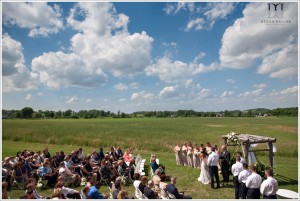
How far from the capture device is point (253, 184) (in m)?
8.91

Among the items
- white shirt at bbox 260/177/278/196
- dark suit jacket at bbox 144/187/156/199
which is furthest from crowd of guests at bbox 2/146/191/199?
white shirt at bbox 260/177/278/196

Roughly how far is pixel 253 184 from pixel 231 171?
357cm

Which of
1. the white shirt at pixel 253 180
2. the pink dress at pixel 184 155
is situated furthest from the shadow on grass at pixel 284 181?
the pink dress at pixel 184 155

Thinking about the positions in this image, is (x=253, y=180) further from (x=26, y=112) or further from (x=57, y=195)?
(x=26, y=112)

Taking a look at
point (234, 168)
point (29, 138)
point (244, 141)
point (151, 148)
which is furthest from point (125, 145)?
point (234, 168)

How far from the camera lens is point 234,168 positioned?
10.3 metres

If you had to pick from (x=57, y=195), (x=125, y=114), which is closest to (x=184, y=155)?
(x=57, y=195)

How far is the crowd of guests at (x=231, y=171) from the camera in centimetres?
→ 847

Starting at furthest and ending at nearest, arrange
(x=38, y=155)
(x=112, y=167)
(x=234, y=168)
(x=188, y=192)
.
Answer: (x=38, y=155) → (x=112, y=167) → (x=188, y=192) → (x=234, y=168)

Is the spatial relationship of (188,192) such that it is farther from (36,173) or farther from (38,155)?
(38,155)

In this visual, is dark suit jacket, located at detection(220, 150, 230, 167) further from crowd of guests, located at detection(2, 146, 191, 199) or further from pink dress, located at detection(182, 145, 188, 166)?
pink dress, located at detection(182, 145, 188, 166)

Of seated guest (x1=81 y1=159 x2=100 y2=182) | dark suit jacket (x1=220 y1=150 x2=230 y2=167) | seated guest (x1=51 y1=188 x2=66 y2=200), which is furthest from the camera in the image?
seated guest (x1=81 y1=159 x2=100 y2=182)

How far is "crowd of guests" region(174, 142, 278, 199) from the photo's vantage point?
8469 millimetres

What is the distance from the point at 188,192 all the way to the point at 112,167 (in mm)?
3769
